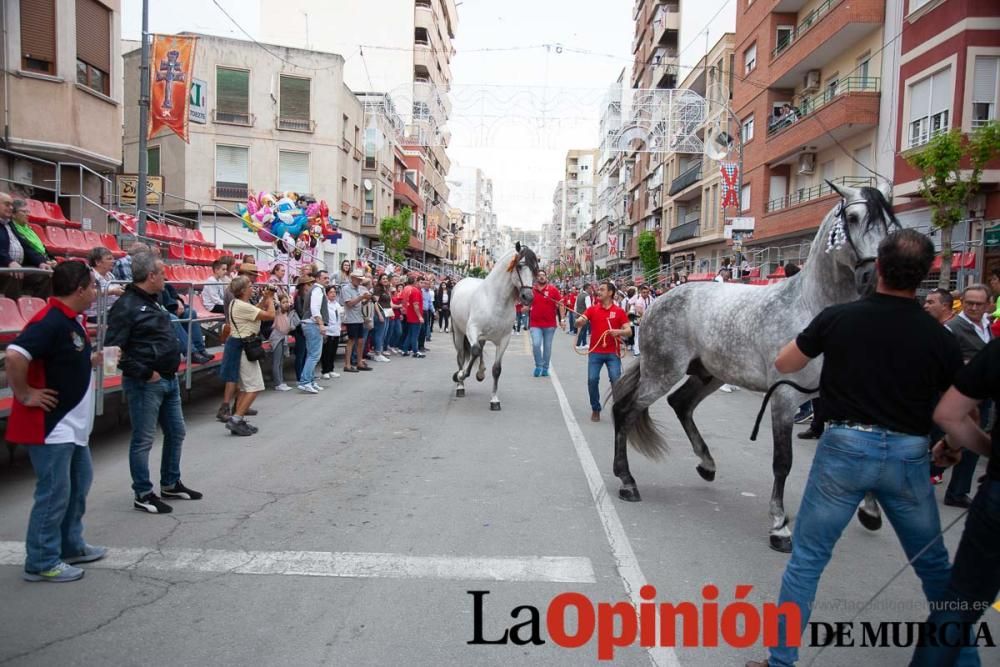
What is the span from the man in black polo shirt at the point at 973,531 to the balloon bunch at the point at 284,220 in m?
15.4

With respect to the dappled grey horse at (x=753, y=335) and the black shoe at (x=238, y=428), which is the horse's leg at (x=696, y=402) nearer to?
the dappled grey horse at (x=753, y=335)

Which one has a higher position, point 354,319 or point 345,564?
point 354,319

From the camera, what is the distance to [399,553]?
4402 millimetres

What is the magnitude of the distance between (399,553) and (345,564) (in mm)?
357

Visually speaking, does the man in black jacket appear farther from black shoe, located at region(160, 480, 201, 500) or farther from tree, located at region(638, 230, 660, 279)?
tree, located at region(638, 230, 660, 279)

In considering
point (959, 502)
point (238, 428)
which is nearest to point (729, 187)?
point (959, 502)

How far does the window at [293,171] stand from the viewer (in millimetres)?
33719

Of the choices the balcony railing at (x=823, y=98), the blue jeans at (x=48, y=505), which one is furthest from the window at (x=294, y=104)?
the blue jeans at (x=48, y=505)

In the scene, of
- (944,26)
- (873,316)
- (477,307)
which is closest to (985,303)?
(873,316)

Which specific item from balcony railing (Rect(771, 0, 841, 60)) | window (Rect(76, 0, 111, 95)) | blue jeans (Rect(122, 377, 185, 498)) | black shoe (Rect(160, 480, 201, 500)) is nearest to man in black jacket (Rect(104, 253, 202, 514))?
blue jeans (Rect(122, 377, 185, 498))

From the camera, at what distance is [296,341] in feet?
40.3

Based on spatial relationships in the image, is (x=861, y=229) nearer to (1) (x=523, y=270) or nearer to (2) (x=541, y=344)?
(1) (x=523, y=270)

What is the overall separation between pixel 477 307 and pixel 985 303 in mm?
6524

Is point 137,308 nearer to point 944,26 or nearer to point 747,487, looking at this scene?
point 747,487
